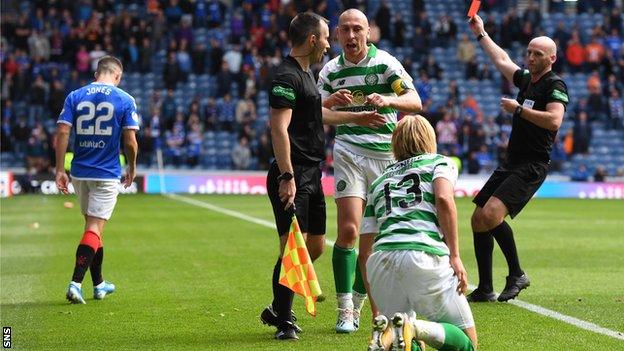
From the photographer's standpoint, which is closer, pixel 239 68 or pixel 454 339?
pixel 454 339

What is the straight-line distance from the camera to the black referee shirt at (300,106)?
8.05 metres

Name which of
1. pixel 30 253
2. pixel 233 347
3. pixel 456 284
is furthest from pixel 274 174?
pixel 30 253

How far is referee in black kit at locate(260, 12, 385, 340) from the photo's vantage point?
8.01 metres

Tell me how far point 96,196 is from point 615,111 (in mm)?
29631

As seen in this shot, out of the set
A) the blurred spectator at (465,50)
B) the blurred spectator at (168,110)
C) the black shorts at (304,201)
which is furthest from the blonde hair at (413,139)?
the blurred spectator at (465,50)

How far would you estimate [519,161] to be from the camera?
10.3 m

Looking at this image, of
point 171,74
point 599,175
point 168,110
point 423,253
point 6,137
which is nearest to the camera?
Answer: point 423,253

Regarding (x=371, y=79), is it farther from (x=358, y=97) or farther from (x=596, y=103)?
(x=596, y=103)

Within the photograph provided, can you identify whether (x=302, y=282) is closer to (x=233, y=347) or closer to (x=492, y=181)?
(x=233, y=347)

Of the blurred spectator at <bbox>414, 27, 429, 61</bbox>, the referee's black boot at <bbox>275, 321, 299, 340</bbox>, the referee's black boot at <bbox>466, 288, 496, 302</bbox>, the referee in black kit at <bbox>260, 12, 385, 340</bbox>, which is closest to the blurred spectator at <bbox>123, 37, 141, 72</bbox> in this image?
the blurred spectator at <bbox>414, 27, 429, 61</bbox>

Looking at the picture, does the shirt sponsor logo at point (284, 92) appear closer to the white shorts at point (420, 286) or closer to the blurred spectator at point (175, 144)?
the white shorts at point (420, 286)

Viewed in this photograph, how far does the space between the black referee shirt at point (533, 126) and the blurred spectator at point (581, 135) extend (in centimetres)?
2669

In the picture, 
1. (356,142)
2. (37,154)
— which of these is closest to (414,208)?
(356,142)

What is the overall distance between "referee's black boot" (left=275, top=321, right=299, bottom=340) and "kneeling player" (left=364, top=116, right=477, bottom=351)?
1.61m
